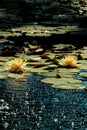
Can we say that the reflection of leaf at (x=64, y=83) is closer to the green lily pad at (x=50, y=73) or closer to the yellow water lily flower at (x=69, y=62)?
the green lily pad at (x=50, y=73)

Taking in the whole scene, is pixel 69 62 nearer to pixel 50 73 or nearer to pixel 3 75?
pixel 50 73

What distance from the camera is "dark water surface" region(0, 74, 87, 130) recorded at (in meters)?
5.01

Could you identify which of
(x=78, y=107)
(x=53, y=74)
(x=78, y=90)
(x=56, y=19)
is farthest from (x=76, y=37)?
(x=78, y=107)

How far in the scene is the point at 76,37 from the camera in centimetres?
1316

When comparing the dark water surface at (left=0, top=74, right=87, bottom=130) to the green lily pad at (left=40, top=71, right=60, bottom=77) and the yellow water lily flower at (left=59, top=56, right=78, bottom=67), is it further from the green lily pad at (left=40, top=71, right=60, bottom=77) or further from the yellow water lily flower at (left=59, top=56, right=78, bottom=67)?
the yellow water lily flower at (left=59, top=56, right=78, bottom=67)

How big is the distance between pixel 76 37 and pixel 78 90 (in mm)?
6685

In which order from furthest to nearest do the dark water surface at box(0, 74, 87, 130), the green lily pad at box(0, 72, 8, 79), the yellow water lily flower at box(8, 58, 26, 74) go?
the yellow water lily flower at box(8, 58, 26, 74) → the green lily pad at box(0, 72, 8, 79) → the dark water surface at box(0, 74, 87, 130)

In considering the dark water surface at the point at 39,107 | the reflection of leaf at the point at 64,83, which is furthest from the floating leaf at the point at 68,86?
the dark water surface at the point at 39,107

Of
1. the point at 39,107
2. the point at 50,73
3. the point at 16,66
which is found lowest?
the point at 50,73

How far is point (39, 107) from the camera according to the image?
225 inches

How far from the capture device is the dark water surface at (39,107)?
5.01 metres

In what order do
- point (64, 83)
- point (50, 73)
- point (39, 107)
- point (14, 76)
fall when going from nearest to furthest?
1. point (39, 107)
2. point (64, 83)
3. point (14, 76)
4. point (50, 73)

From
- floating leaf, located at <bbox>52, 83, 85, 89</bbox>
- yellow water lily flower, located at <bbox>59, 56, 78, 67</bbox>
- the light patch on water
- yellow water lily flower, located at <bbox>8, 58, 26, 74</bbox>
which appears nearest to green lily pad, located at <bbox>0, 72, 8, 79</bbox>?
yellow water lily flower, located at <bbox>8, 58, 26, 74</bbox>

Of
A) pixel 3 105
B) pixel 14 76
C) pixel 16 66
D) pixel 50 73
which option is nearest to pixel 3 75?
pixel 14 76
